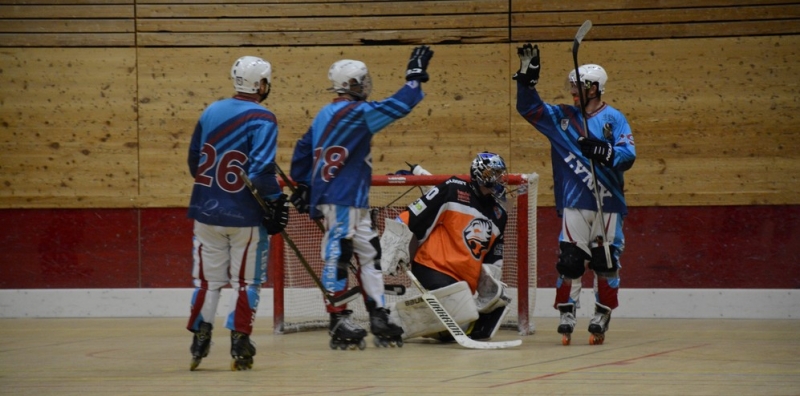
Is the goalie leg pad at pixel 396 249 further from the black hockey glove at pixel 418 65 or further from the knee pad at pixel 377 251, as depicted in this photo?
the black hockey glove at pixel 418 65

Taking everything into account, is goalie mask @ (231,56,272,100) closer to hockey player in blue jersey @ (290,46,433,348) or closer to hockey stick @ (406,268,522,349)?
hockey player in blue jersey @ (290,46,433,348)

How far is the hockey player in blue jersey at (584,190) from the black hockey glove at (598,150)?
16cm

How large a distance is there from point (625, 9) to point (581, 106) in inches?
101

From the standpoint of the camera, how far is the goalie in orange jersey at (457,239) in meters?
6.67

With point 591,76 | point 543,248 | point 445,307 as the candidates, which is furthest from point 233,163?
point 543,248

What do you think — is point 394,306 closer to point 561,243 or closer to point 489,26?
point 561,243

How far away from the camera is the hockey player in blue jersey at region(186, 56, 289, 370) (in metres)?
5.25

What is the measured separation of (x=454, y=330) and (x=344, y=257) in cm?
79

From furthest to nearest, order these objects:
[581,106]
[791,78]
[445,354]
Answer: [791,78], [581,106], [445,354]

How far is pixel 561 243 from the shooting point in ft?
21.5

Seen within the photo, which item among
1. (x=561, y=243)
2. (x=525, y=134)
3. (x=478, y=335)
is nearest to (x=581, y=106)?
(x=561, y=243)

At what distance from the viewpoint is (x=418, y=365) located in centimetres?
536

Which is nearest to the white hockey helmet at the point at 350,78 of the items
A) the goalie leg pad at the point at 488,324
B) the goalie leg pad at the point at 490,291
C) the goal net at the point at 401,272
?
the goal net at the point at 401,272

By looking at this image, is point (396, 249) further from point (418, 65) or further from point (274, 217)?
point (274, 217)
